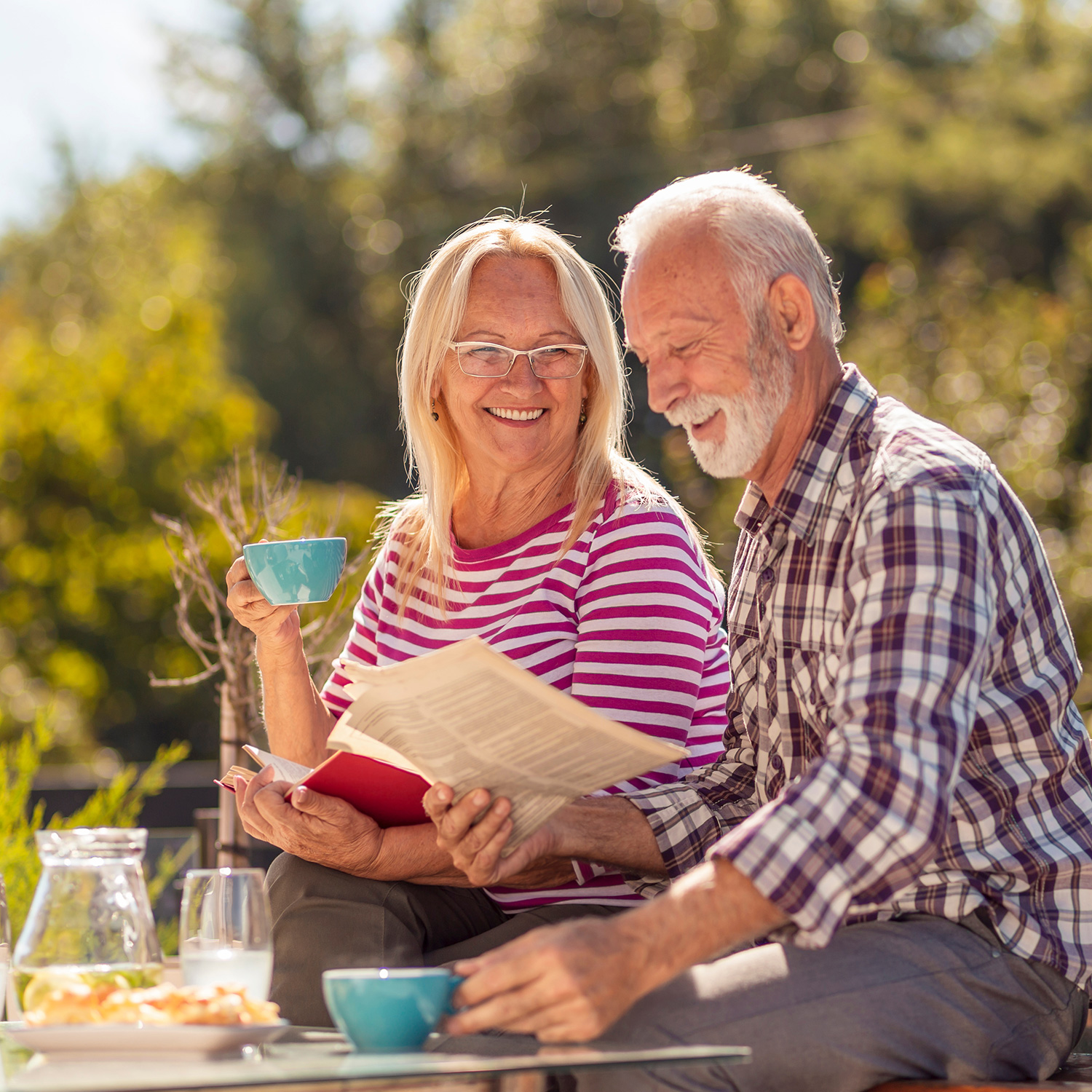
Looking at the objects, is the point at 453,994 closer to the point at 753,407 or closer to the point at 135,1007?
the point at 135,1007

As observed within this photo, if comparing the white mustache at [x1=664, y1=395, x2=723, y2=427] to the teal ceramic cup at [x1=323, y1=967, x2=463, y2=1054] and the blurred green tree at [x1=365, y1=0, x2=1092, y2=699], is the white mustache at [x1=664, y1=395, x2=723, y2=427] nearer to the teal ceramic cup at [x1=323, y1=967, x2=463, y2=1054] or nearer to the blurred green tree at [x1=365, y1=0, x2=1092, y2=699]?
the teal ceramic cup at [x1=323, y1=967, x2=463, y2=1054]

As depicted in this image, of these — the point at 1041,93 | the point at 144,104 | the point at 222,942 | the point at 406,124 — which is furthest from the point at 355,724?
the point at 144,104

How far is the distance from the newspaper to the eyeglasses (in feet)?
3.65

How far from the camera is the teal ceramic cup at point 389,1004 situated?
4.74 ft

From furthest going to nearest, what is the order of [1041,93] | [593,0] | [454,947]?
[593,0] < [1041,93] < [454,947]

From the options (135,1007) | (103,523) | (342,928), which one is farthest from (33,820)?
(103,523)

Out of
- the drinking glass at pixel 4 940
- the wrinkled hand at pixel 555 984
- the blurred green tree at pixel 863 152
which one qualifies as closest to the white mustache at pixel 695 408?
the wrinkled hand at pixel 555 984

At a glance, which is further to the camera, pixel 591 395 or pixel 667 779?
pixel 591 395

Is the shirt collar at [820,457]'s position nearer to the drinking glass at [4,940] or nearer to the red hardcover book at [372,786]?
the red hardcover book at [372,786]

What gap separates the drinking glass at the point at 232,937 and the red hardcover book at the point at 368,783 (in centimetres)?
27

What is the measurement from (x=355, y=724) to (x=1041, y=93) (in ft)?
56.7

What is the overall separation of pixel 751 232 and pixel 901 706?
769 millimetres

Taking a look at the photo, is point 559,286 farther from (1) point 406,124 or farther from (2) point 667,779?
(1) point 406,124

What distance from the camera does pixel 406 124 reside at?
73.3 ft
